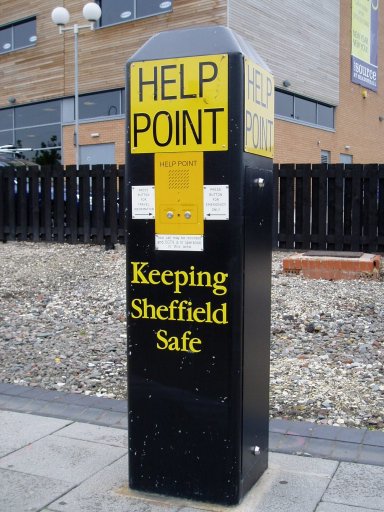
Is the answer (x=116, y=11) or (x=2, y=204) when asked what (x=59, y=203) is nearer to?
(x=2, y=204)

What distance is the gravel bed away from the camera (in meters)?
5.16

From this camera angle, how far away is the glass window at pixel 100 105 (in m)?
24.1

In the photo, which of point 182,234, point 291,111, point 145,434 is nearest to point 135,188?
point 182,234

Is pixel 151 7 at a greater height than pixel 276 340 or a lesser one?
greater

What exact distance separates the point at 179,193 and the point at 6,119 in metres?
26.5

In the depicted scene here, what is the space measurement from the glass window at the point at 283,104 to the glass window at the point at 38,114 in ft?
27.4

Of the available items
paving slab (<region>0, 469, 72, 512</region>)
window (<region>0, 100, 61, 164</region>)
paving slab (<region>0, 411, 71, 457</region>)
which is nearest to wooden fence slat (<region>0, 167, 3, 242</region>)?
paving slab (<region>0, 411, 71, 457</region>)

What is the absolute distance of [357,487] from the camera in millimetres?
3592

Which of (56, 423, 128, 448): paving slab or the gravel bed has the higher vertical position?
the gravel bed

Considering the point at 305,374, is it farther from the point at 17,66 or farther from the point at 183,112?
the point at 17,66

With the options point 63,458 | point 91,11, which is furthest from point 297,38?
point 63,458

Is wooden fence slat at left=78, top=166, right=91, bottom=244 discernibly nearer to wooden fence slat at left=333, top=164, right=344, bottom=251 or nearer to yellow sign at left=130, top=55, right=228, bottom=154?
wooden fence slat at left=333, top=164, right=344, bottom=251

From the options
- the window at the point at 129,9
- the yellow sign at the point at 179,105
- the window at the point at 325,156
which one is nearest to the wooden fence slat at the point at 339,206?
the yellow sign at the point at 179,105

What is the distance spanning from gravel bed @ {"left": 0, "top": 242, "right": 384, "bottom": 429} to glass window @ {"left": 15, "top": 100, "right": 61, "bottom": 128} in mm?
16625
